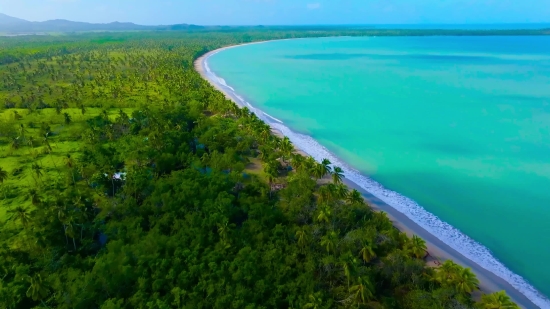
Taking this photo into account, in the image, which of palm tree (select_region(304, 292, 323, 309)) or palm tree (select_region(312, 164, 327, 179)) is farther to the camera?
palm tree (select_region(312, 164, 327, 179))

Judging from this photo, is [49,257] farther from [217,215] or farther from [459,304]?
[459,304]

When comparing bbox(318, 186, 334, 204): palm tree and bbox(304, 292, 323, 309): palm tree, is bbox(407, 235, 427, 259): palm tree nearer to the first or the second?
bbox(318, 186, 334, 204): palm tree

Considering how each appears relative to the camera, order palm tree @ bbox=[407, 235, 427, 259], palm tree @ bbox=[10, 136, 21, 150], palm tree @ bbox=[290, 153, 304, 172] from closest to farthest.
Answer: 1. palm tree @ bbox=[407, 235, 427, 259]
2. palm tree @ bbox=[290, 153, 304, 172]
3. palm tree @ bbox=[10, 136, 21, 150]

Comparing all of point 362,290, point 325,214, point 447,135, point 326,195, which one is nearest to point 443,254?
point 325,214

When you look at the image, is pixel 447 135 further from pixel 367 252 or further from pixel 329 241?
pixel 329 241

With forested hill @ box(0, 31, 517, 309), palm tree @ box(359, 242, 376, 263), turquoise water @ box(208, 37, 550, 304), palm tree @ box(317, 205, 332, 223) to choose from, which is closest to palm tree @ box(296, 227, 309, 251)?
forested hill @ box(0, 31, 517, 309)

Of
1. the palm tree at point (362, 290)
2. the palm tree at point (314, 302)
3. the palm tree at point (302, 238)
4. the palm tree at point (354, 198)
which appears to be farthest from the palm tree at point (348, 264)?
the palm tree at point (354, 198)

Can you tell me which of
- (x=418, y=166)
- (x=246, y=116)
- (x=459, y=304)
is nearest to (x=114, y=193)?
(x=246, y=116)
